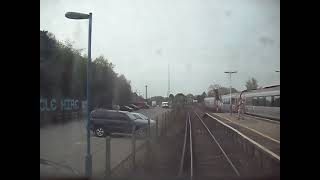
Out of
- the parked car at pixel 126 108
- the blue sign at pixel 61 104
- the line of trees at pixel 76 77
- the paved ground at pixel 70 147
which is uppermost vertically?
the line of trees at pixel 76 77

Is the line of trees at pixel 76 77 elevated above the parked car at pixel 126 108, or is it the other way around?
the line of trees at pixel 76 77

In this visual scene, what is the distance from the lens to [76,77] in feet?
19.0

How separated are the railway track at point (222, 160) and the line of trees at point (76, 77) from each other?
180 cm

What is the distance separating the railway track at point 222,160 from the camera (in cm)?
635

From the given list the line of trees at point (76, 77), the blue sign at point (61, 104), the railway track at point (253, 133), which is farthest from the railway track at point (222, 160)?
the blue sign at point (61, 104)

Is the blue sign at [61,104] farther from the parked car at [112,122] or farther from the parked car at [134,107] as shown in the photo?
the parked car at [134,107]

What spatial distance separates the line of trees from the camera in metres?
5.47

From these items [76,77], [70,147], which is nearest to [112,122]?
[70,147]

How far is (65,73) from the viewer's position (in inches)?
230
